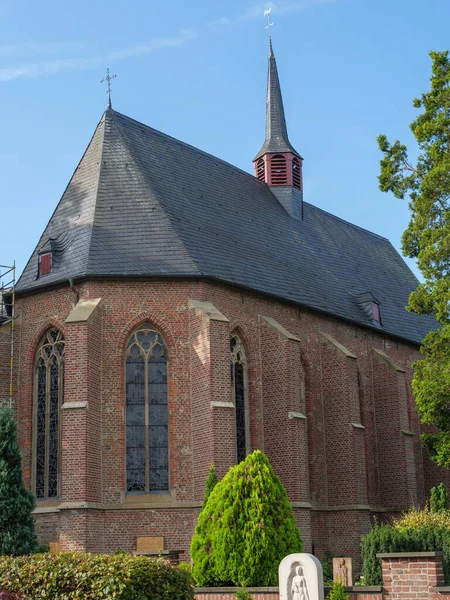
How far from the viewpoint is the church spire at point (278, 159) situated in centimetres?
3025

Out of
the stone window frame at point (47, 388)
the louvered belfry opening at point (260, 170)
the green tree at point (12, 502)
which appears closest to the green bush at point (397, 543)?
the green tree at point (12, 502)

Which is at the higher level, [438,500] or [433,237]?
[433,237]

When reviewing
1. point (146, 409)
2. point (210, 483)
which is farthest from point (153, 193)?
point (210, 483)

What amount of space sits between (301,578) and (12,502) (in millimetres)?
7521

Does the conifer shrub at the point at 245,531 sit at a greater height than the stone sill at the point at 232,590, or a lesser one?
greater

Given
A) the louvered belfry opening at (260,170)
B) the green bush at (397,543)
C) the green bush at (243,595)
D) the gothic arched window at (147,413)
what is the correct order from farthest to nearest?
the louvered belfry opening at (260,170) < the gothic arched window at (147,413) < the green bush at (397,543) < the green bush at (243,595)

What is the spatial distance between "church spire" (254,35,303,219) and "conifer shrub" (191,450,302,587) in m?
16.0

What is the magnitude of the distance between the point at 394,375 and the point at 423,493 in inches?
180

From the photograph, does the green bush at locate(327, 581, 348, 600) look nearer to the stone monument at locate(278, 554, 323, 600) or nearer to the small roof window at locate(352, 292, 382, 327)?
the stone monument at locate(278, 554, 323, 600)

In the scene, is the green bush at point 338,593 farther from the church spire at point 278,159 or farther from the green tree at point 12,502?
the church spire at point 278,159

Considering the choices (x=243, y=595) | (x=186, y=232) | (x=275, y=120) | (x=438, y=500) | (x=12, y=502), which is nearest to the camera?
(x=243, y=595)

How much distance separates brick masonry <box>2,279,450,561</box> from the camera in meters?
18.9

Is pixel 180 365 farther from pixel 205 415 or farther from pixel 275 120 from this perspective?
pixel 275 120

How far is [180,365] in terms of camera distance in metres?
20.2
